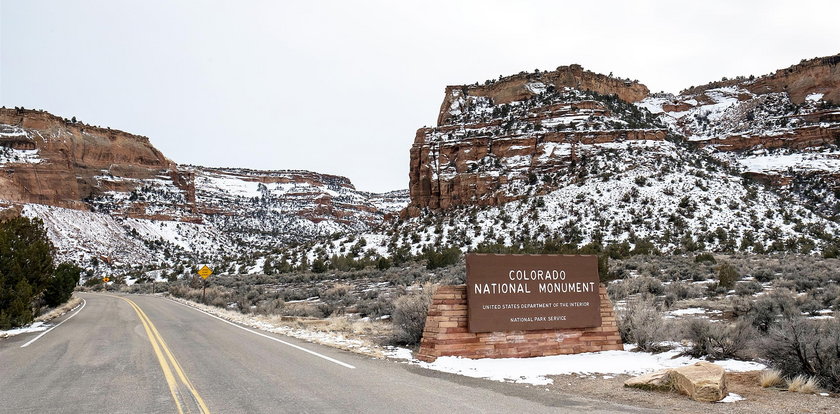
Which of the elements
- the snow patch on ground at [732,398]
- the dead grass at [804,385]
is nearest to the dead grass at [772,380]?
the dead grass at [804,385]

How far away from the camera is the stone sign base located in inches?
386

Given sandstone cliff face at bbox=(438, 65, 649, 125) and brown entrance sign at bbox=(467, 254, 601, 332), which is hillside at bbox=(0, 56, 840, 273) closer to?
sandstone cliff face at bbox=(438, 65, 649, 125)

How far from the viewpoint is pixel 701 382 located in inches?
279

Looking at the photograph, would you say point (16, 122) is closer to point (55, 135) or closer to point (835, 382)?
point (55, 135)

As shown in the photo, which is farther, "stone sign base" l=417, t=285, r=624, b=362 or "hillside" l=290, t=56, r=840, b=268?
"hillside" l=290, t=56, r=840, b=268

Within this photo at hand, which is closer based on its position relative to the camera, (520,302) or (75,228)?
(520,302)

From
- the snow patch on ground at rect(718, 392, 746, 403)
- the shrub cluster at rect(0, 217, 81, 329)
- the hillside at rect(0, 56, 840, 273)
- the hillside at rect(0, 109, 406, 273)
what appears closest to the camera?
the snow patch on ground at rect(718, 392, 746, 403)

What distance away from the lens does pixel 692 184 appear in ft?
175

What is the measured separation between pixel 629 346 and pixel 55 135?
118 meters

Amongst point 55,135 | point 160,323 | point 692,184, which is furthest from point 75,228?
point 692,184

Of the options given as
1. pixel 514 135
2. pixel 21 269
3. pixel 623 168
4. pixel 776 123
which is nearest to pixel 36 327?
pixel 21 269

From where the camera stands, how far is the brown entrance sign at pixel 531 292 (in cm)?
1000

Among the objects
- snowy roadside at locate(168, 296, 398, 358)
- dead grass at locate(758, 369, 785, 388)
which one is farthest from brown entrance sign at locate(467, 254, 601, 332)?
dead grass at locate(758, 369, 785, 388)

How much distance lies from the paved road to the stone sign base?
78cm
